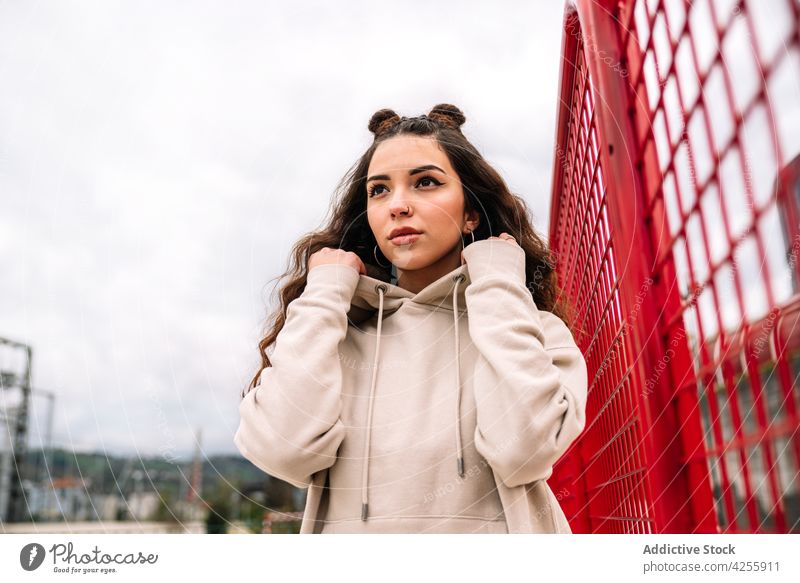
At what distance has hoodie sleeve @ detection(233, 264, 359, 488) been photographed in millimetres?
796

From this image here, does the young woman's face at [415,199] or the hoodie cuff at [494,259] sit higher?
the young woman's face at [415,199]

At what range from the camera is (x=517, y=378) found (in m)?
0.77

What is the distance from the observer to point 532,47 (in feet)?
3.25

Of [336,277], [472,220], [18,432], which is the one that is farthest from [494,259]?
[18,432]

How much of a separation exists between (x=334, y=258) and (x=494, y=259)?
20 centimetres

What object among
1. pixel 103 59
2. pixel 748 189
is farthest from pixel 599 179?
pixel 103 59

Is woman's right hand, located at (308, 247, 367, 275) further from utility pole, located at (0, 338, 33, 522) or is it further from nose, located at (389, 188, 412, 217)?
utility pole, located at (0, 338, 33, 522)

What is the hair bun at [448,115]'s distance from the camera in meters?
0.97

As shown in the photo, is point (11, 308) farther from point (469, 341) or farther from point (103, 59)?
point (469, 341)

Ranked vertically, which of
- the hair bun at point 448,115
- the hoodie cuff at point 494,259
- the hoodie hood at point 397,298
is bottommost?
the hoodie hood at point 397,298

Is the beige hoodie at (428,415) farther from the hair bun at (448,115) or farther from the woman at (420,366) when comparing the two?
the hair bun at (448,115)

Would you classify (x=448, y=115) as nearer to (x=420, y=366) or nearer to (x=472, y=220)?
(x=472, y=220)

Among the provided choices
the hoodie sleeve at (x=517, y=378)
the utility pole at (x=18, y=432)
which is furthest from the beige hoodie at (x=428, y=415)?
the utility pole at (x=18, y=432)

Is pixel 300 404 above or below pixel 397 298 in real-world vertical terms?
below
